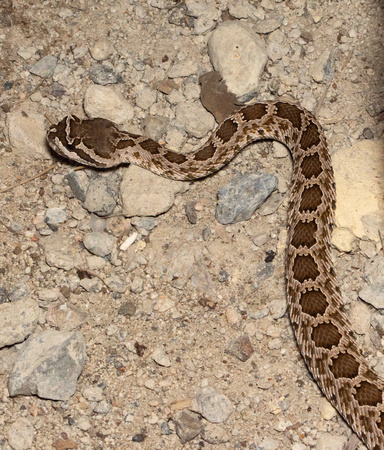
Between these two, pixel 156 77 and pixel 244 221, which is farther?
pixel 156 77

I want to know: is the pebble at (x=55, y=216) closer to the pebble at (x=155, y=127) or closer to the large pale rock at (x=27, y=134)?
the large pale rock at (x=27, y=134)

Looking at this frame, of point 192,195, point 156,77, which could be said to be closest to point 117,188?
point 192,195

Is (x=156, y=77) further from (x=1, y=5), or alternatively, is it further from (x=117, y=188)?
(x=1, y=5)

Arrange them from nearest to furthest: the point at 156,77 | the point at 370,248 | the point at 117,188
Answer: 1. the point at 370,248
2. the point at 117,188
3. the point at 156,77

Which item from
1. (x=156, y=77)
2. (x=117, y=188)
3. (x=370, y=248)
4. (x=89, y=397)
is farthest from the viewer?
(x=156, y=77)

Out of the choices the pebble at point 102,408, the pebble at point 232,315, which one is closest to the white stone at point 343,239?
the pebble at point 232,315

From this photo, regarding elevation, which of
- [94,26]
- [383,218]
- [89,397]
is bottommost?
[89,397]

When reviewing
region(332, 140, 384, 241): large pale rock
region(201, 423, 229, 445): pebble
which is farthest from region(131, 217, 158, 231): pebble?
region(201, 423, 229, 445): pebble
